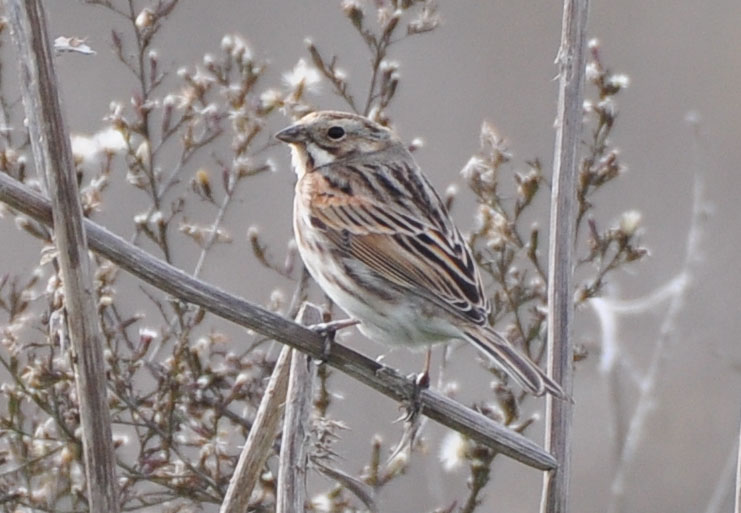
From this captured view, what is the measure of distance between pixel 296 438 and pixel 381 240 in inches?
61.0

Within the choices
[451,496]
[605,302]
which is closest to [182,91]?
[605,302]

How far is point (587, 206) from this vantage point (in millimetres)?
→ 3676

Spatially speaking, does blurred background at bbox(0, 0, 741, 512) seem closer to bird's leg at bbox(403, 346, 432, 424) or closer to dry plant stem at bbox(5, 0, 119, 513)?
bird's leg at bbox(403, 346, 432, 424)

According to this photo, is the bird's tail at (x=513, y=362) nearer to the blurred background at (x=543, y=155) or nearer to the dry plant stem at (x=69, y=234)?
the dry plant stem at (x=69, y=234)

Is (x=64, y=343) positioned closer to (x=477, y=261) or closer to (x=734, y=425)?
(x=477, y=261)

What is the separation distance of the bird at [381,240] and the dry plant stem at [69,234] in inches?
47.4

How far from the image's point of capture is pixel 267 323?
8.53ft

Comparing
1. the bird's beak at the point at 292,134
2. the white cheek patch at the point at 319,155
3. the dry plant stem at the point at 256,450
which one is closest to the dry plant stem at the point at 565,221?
the dry plant stem at the point at 256,450

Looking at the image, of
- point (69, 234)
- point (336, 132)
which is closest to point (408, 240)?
point (336, 132)

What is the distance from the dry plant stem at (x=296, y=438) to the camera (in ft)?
8.75

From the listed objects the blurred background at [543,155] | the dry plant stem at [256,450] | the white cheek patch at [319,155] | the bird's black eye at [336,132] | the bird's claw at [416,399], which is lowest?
the dry plant stem at [256,450]

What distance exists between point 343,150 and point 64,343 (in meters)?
2.08

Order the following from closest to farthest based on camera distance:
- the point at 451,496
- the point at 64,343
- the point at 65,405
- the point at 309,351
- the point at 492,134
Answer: the point at 64,343 → the point at 309,351 → the point at 65,405 → the point at 492,134 → the point at 451,496

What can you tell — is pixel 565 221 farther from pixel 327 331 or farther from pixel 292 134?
pixel 292 134
